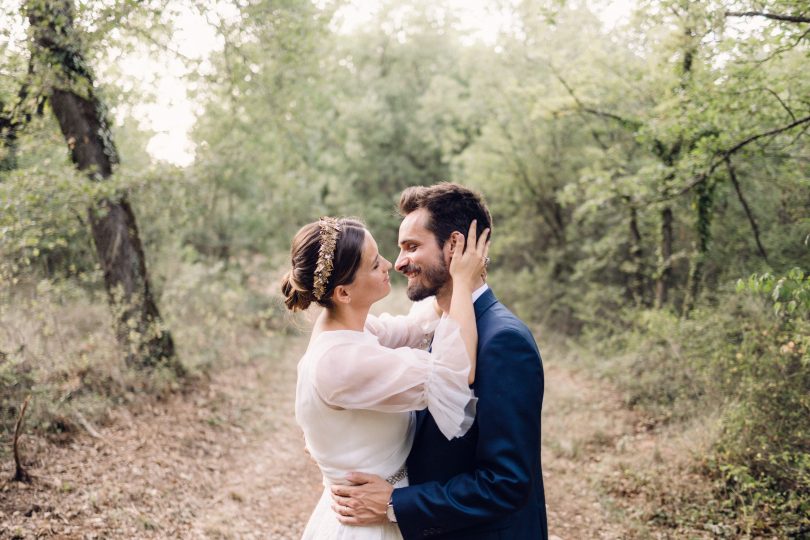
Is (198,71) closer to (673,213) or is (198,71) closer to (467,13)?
(673,213)

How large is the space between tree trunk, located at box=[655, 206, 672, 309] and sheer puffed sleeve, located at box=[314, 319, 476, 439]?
8043 mm

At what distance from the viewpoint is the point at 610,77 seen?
9047mm

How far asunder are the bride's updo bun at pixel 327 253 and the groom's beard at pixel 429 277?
266mm

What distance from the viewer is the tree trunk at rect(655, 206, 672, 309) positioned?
928 centimetres

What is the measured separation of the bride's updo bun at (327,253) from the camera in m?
2.42

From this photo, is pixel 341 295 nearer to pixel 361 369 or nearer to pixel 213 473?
pixel 361 369

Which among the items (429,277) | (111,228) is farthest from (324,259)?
(111,228)

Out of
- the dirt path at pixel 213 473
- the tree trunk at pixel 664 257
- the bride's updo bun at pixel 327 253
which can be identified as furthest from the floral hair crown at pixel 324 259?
the tree trunk at pixel 664 257

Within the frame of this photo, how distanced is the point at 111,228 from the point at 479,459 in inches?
265

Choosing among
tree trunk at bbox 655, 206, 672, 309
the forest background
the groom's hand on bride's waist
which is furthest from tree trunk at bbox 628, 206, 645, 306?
the groom's hand on bride's waist

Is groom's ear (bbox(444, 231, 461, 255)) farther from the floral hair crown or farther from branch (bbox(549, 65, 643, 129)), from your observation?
branch (bbox(549, 65, 643, 129))

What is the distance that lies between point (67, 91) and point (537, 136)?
9648mm

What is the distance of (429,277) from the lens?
2527mm

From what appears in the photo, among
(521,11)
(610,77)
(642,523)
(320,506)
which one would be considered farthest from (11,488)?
(521,11)
